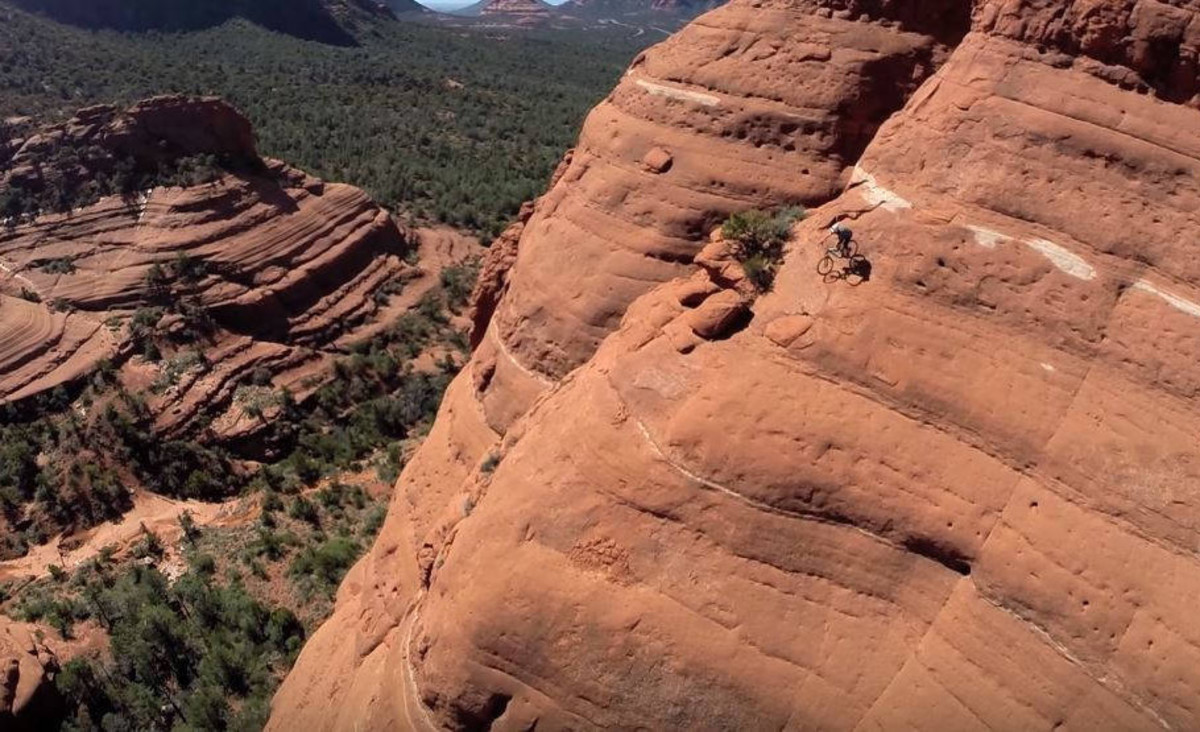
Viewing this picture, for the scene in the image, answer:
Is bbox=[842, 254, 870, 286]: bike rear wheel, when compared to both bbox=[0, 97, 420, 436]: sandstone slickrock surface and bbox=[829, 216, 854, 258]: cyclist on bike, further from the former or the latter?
bbox=[0, 97, 420, 436]: sandstone slickrock surface

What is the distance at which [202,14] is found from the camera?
127188 mm

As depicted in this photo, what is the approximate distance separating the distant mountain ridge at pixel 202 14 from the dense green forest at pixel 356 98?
458 cm

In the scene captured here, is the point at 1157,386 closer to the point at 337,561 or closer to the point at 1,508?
the point at 337,561

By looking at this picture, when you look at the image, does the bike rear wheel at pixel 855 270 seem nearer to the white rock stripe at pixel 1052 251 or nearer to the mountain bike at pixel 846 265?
the mountain bike at pixel 846 265

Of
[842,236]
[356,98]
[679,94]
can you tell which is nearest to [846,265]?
[842,236]

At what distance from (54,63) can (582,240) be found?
287ft

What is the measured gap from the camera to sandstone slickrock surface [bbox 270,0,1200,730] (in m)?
10.4

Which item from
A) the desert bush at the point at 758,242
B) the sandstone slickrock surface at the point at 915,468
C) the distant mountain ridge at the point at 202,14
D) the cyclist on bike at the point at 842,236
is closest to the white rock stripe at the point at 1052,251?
the sandstone slickrock surface at the point at 915,468

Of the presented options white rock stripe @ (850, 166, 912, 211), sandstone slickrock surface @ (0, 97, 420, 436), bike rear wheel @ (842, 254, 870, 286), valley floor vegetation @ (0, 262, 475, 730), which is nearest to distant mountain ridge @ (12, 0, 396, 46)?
sandstone slickrock surface @ (0, 97, 420, 436)

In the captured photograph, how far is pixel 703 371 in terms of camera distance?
12750 mm

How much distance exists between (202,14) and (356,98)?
57.9m

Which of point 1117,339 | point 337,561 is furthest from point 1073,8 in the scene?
point 337,561

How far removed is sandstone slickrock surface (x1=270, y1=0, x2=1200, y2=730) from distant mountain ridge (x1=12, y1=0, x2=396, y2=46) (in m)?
134

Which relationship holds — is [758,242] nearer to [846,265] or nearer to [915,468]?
[846,265]
